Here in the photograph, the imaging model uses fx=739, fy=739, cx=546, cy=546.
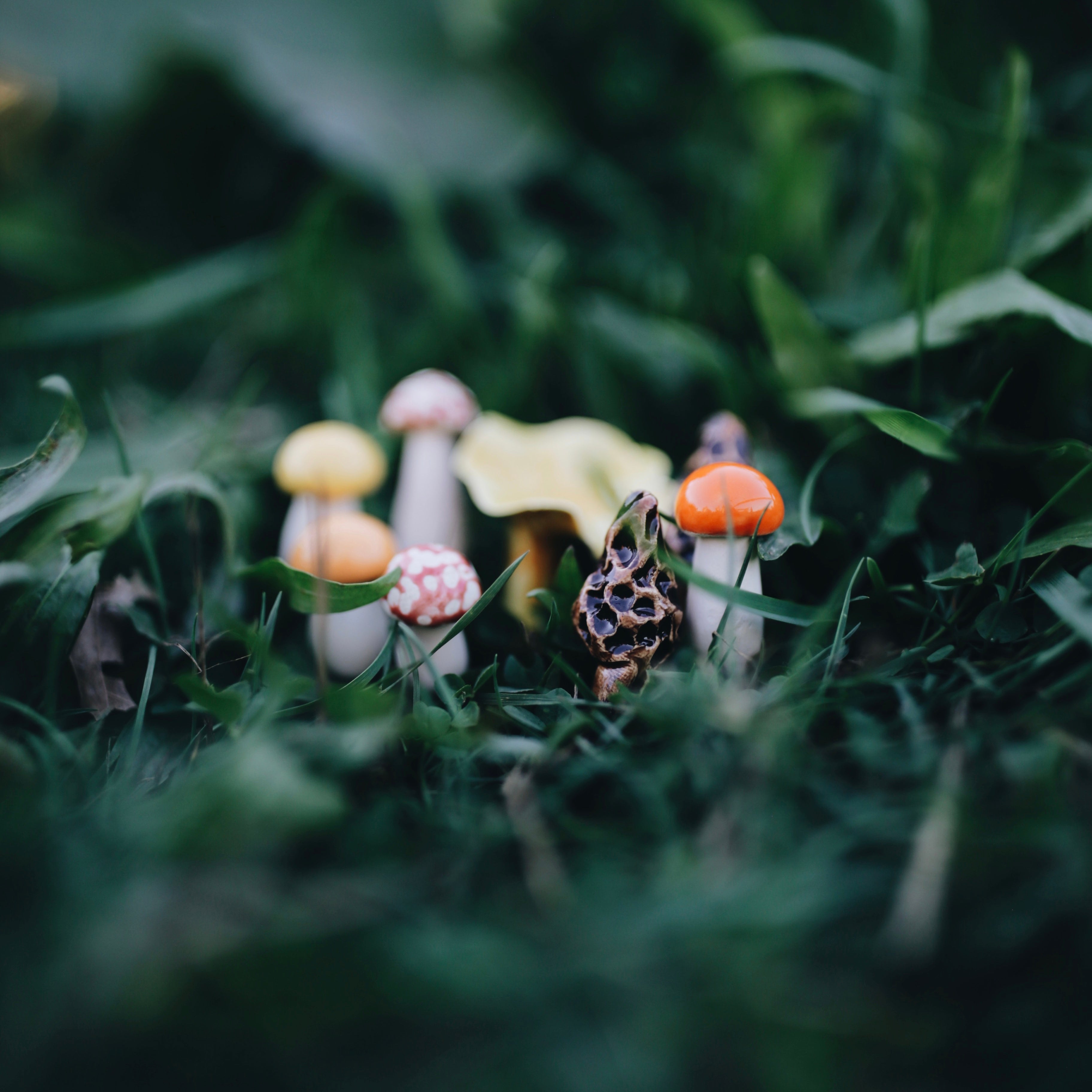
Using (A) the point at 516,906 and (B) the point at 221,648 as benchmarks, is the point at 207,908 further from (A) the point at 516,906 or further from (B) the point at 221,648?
(B) the point at 221,648

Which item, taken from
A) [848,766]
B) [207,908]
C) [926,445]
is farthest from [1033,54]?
[207,908]

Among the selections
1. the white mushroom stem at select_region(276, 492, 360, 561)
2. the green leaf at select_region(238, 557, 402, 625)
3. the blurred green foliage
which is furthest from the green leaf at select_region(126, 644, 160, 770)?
the white mushroom stem at select_region(276, 492, 360, 561)

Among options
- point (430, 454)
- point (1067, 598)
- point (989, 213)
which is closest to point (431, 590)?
point (430, 454)

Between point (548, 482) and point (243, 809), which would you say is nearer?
point (243, 809)

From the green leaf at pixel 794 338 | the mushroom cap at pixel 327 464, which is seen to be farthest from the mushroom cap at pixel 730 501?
the mushroom cap at pixel 327 464

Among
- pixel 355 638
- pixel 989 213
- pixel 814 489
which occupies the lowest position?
pixel 355 638

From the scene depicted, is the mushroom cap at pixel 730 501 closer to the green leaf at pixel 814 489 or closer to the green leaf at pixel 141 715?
the green leaf at pixel 814 489

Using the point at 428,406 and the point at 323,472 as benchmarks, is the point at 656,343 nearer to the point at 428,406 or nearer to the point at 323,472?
the point at 428,406
